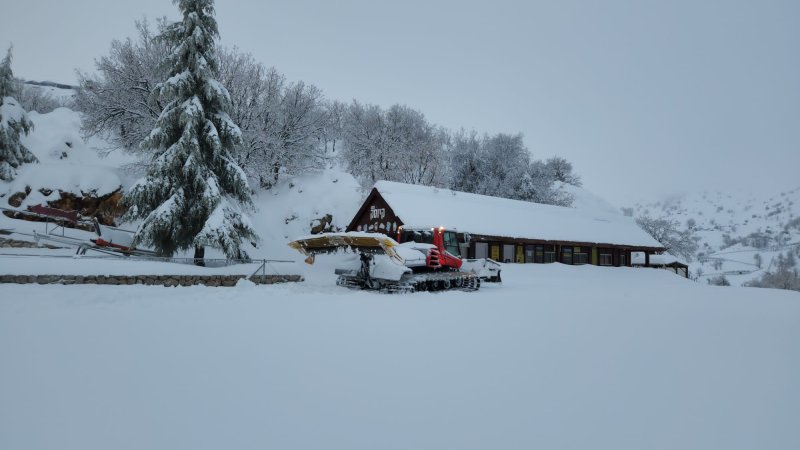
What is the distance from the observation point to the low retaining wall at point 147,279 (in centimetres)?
1186

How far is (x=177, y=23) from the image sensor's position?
19938mm

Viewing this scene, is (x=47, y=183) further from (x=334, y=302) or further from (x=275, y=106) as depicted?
(x=334, y=302)

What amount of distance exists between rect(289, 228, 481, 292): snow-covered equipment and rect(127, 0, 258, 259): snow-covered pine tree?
186 inches

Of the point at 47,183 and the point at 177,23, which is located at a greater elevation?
the point at 177,23

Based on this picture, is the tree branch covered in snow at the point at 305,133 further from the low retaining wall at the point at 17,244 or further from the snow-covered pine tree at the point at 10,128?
the low retaining wall at the point at 17,244

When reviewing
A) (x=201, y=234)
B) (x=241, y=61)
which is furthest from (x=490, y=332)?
(x=241, y=61)

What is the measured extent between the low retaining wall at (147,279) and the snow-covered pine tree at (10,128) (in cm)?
1783

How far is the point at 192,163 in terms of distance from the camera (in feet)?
61.9

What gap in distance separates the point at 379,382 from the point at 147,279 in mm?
12465

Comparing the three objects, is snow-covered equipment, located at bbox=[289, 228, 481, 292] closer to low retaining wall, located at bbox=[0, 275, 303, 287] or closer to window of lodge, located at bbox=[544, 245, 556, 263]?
low retaining wall, located at bbox=[0, 275, 303, 287]

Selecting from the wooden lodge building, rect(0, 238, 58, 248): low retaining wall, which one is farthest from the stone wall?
the wooden lodge building

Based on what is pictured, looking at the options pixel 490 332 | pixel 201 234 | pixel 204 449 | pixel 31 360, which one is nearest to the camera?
pixel 204 449

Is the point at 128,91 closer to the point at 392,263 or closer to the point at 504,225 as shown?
the point at 392,263

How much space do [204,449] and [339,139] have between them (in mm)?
57500
